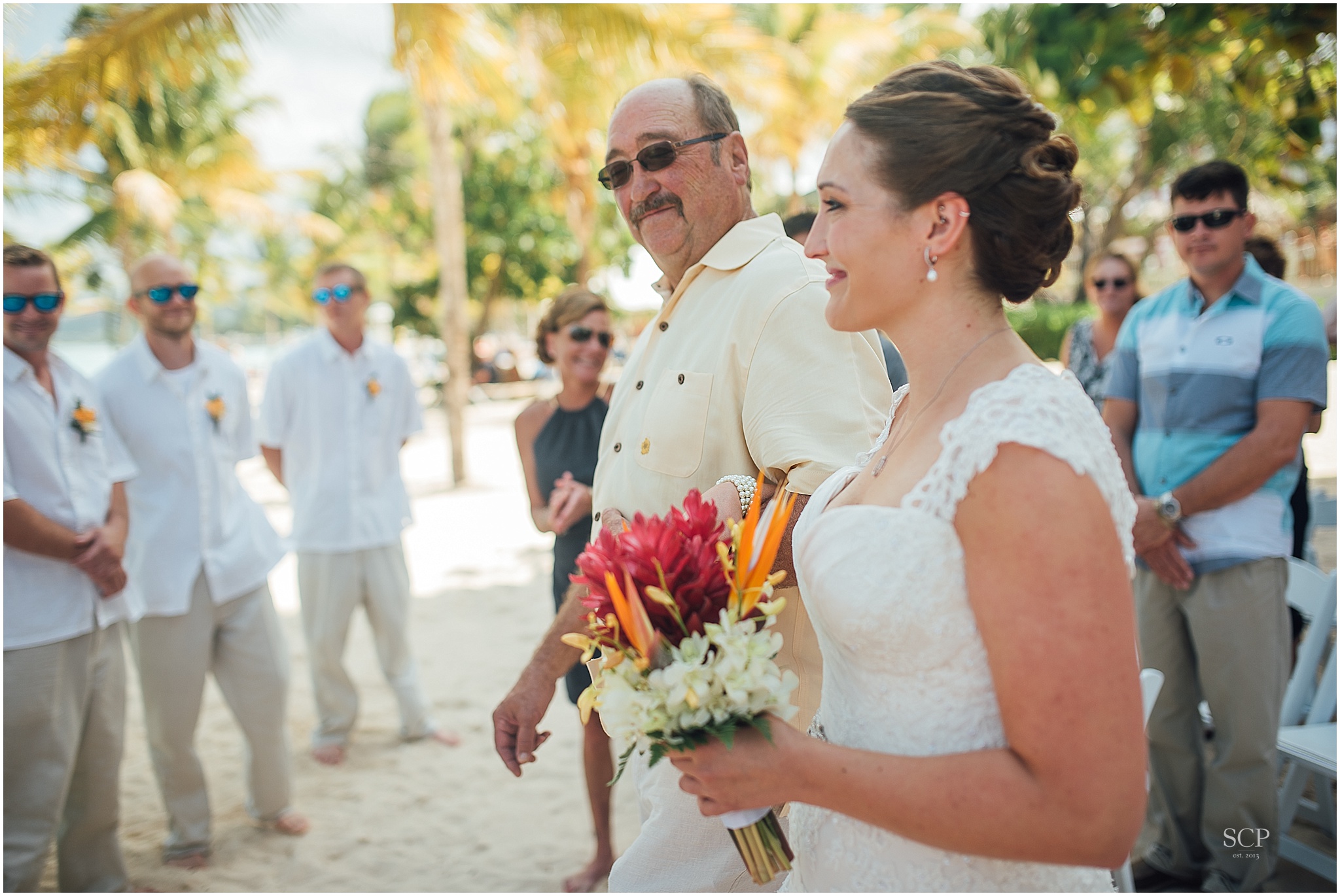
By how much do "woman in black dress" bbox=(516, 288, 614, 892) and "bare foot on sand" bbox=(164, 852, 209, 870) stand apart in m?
1.84

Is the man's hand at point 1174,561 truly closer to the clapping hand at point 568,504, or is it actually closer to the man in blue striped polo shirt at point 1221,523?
the man in blue striped polo shirt at point 1221,523

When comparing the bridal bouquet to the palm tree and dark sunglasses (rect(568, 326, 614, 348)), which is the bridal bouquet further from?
the palm tree

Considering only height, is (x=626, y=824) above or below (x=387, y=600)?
below

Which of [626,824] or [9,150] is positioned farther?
[9,150]

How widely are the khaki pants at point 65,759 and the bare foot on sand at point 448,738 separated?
1919 millimetres

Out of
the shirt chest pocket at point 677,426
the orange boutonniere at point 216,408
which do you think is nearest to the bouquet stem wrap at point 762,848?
the shirt chest pocket at point 677,426

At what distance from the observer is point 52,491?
394 cm

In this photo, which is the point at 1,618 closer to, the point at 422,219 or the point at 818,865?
the point at 818,865

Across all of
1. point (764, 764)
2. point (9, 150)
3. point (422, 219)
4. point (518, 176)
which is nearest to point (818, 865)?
point (764, 764)

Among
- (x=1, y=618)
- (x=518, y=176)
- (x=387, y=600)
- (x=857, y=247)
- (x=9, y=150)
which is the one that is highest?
(x=518, y=176)

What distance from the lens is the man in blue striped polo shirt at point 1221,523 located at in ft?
12.0

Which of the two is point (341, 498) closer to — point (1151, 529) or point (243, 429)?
point (243, 429)

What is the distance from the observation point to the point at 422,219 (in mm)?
28453

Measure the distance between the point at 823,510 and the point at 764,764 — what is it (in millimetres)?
527
